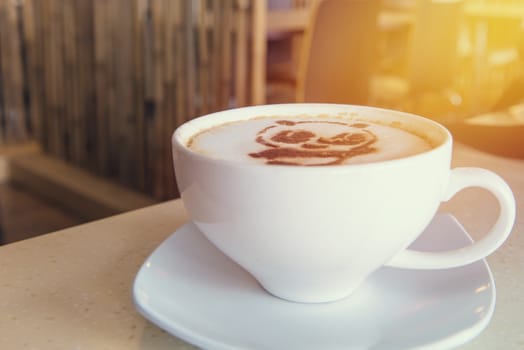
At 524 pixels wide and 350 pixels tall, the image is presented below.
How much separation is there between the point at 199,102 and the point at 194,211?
1.84m

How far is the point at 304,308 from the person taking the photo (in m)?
0.38

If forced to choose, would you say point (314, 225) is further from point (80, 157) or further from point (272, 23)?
point (80, 157)

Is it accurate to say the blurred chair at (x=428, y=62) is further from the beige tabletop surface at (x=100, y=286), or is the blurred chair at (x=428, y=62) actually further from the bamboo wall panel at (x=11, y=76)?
the beige tabletop surface at (x=100, y=286)

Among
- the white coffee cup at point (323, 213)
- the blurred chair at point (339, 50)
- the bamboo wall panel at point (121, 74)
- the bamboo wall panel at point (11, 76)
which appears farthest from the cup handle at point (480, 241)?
the bamboo wall panel at point (11, 76)

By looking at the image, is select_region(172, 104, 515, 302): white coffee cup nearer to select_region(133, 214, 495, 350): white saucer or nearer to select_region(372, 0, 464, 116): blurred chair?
select_region(133, 214, 495, 350): white saucer

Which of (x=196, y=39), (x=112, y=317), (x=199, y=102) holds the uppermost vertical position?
(x=112, y=317)

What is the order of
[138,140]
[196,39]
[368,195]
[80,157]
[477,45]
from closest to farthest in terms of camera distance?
1. [368,195]
2. [196,39]
3. [138,140]
4. [80,157]
5. [477,45]

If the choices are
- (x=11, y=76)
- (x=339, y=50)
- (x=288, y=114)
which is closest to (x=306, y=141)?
(x=288, y=114)

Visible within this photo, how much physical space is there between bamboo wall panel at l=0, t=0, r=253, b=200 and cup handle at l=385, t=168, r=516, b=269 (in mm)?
1792

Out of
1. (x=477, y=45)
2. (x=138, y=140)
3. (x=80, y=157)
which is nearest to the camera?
(x=138, y=140)

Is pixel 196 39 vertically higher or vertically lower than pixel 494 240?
lower

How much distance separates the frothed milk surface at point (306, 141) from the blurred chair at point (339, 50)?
1567 millimetres

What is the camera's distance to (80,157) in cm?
254

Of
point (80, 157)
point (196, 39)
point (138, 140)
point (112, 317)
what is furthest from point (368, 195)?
point (80, 157)
